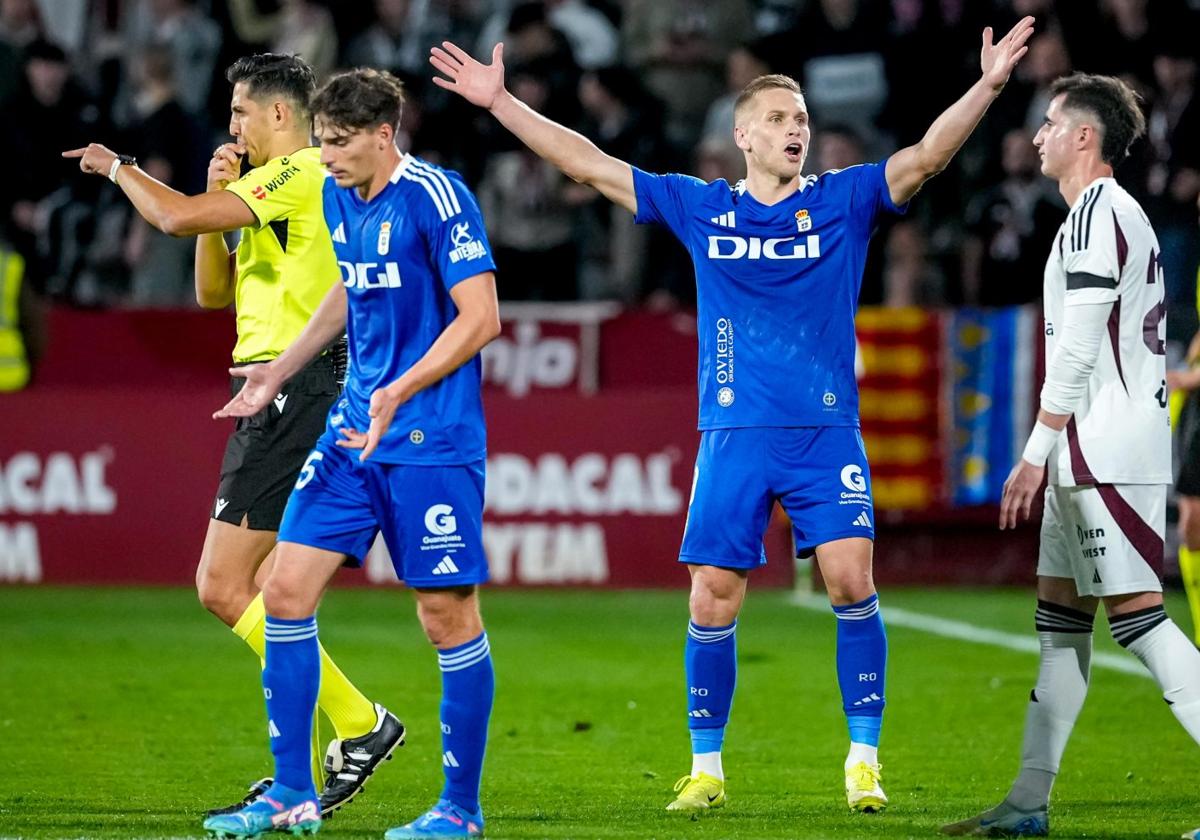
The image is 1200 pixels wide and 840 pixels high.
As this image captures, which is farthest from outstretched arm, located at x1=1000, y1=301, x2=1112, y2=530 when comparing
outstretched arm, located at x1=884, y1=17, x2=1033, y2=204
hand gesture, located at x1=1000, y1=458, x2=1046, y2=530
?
outstretched arm, located at x1=884, y1=17, x2=1033, y2=204

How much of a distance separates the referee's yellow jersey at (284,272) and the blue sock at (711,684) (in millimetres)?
1758

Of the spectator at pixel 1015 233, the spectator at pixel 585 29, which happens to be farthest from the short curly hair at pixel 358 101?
Result: the spectator at pixel 585 29

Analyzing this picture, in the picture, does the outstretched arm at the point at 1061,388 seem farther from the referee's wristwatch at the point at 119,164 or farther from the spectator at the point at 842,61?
the spectator at the point at 842,61

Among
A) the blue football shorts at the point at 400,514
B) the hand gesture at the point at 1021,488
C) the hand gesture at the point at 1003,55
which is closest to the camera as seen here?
the blue football shorts at the point at 400,514

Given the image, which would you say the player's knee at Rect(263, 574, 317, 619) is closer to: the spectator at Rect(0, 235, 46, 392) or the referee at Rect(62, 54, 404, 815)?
the referee at Rect(62, 54, 404, 815)

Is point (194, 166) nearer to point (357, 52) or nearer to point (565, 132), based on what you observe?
point (357, 52)

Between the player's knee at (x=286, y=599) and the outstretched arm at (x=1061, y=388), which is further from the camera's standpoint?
the outstretched arm at (x=1061, y=388)

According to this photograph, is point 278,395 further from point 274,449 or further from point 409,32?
point 409,32

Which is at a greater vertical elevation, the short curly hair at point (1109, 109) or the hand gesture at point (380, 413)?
the short curly hair at point (1109, 109)

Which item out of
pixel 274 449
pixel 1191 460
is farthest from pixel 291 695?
pixel 1191 460

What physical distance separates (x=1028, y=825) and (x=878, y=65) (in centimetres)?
1141

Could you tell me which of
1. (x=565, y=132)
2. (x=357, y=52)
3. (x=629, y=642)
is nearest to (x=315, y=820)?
(x=565, y=132)

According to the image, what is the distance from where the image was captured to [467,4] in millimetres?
17438

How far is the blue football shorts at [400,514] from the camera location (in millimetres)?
5902
